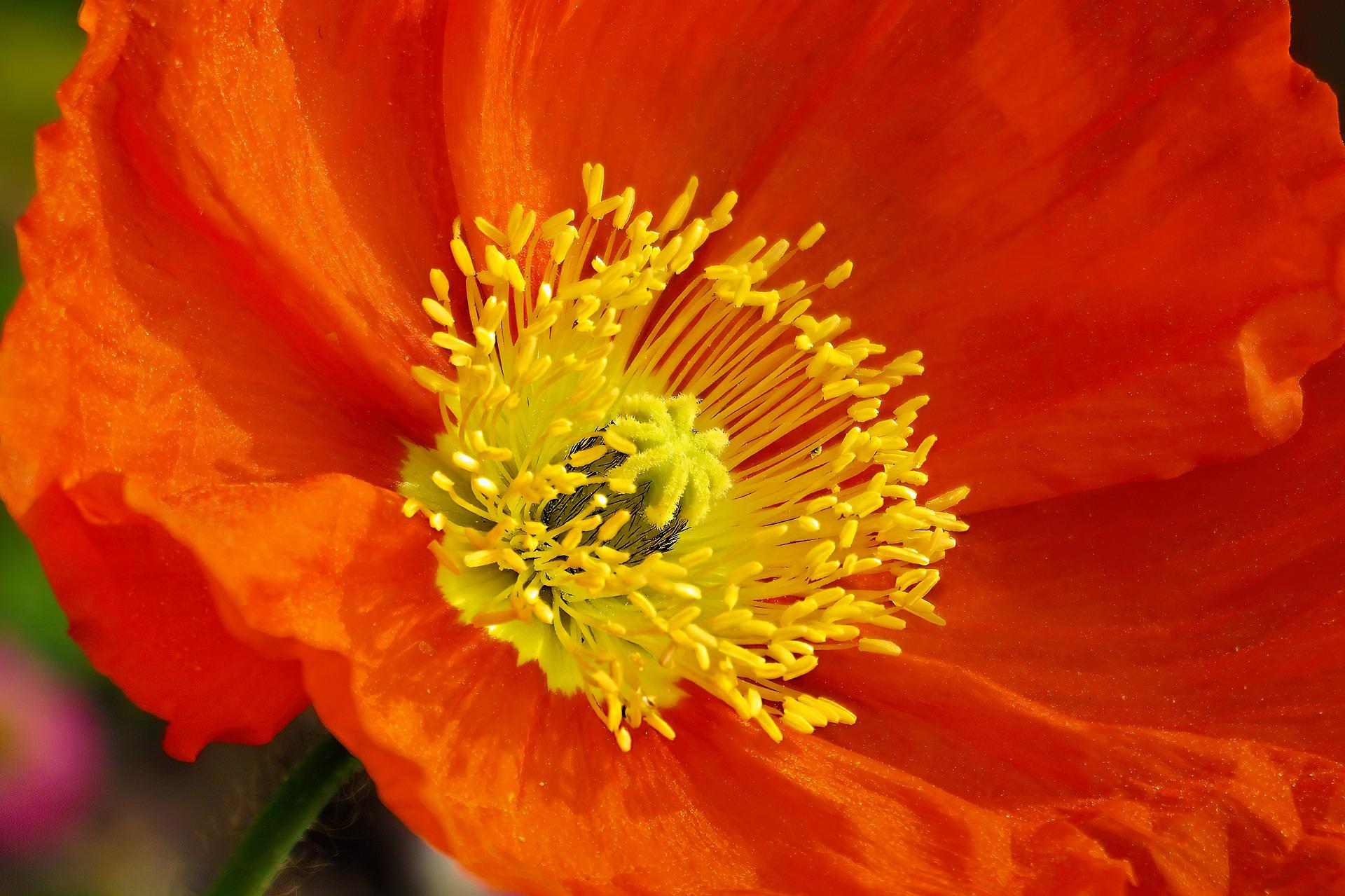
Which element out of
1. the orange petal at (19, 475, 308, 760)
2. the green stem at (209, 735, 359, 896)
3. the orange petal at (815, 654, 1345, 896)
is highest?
the orange petal at (815, 654, 1345, 896)

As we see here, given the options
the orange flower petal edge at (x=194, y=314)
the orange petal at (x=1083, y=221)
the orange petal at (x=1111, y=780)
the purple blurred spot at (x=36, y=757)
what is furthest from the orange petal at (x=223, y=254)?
the purple blurred spot at (x=36, y=757)

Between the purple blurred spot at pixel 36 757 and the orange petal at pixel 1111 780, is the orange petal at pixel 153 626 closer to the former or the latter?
the orange petal at pixel 1111 780

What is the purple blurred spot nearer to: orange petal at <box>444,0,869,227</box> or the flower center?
the flower center

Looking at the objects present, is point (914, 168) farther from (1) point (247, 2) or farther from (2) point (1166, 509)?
(1) point (247, 2)

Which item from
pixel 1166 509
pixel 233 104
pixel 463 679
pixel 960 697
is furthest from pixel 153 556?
pixel 1166 509

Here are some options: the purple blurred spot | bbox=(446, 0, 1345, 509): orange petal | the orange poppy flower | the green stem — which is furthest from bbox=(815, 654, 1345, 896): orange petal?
the purple blurred spot

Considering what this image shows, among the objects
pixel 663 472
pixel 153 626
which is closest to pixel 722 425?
pixel 663 472

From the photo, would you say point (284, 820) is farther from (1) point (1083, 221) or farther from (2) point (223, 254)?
(1) point (1083, 221)
